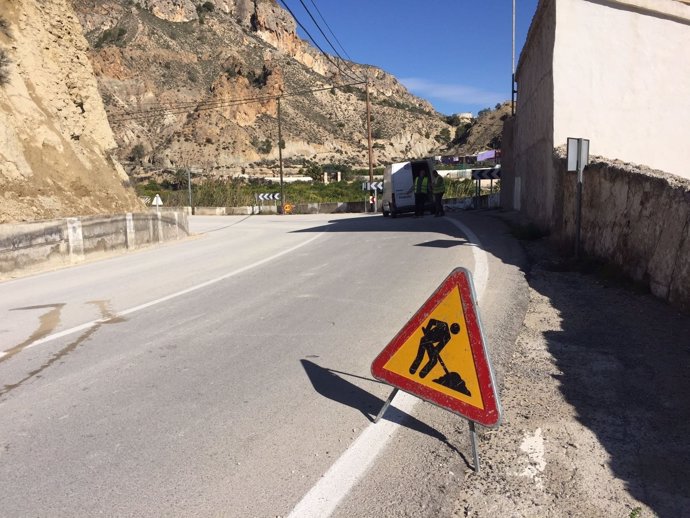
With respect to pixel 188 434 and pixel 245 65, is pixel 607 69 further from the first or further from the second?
pixel 245 65

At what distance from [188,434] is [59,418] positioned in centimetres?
104

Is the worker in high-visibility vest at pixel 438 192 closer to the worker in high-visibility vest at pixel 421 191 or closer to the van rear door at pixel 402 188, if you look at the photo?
the worker in high-visibility vest at pixel 421 191

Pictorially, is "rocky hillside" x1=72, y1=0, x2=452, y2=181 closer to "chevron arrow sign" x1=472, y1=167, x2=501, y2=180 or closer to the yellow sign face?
"chevron arrow sign" x1=472, y1=167, x2=501, y2=180

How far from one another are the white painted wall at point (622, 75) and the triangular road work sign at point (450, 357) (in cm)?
1232

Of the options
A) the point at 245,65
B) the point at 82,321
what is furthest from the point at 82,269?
the point at 245,65

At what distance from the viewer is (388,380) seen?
153 inches

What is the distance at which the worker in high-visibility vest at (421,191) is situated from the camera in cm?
2570

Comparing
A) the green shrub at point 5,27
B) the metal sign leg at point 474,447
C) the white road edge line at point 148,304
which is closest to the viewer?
the metal sign leg at point 474,447

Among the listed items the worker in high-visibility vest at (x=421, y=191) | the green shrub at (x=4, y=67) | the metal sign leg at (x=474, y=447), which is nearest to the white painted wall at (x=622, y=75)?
the worker in high-visibility vest at (x=421, y=191)

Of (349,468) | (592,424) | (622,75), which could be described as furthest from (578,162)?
(349,468)

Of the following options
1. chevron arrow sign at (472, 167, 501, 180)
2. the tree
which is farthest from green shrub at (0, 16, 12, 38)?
the tree

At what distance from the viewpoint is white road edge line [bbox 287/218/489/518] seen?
2.97m

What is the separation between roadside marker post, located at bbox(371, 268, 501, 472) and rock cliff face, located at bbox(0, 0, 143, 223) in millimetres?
13663

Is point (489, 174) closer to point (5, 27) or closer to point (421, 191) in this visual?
point (421, 191)
